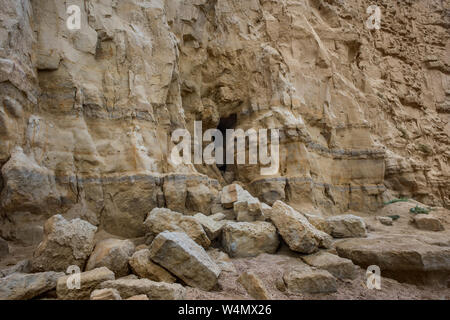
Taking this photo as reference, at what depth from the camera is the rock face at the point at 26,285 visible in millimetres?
2414

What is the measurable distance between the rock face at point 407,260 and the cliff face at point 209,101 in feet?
9.24

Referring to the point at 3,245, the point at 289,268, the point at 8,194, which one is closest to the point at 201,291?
the point at 289,268

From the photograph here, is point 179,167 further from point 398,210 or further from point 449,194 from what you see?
point 449,194

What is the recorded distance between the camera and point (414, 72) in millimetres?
13055

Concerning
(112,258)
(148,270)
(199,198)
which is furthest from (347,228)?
(112,258)

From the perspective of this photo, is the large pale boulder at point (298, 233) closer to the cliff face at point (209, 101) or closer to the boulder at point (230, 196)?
the boulder at point (230, 196)

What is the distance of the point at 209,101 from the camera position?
27.2 feet

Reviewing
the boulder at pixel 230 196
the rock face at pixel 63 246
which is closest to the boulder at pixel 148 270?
the rock face at pixel 63 246

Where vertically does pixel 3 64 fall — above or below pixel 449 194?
above

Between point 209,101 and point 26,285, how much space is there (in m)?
6.68

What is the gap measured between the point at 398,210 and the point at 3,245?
30.0ft

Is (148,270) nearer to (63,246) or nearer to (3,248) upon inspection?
(63,246)
